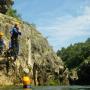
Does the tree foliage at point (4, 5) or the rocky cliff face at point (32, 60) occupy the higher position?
the tree foliage at point (4, 5)

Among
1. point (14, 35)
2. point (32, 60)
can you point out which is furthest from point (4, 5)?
point (14, 35)

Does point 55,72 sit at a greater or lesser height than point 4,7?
lesser

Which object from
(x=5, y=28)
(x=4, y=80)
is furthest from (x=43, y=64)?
(x=4, y=80)

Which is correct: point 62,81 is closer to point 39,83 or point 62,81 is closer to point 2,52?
point 39,83

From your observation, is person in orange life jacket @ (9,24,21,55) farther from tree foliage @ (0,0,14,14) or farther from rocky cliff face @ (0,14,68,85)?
tree foliage @ (0,0,14,14)

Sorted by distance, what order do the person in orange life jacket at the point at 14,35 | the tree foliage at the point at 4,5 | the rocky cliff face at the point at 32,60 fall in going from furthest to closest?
the tree foliage at the point at 4,5 < the rocky cliff face at the point at 32,60 < the person in orange life jacket at the point at 14,35

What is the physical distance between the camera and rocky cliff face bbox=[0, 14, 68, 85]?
4100cm

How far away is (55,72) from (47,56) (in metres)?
3.58

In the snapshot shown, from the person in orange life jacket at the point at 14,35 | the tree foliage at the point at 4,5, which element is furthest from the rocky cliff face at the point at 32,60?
the tree foliage at the point at 4,5

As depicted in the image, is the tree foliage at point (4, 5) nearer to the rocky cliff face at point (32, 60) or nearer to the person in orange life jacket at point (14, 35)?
the rocky cliff face at point (32, 60)

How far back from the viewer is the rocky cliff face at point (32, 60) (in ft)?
135

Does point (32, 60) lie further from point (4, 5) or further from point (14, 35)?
point (14, 35)

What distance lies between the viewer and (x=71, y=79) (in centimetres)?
8088

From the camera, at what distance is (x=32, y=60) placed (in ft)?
163
